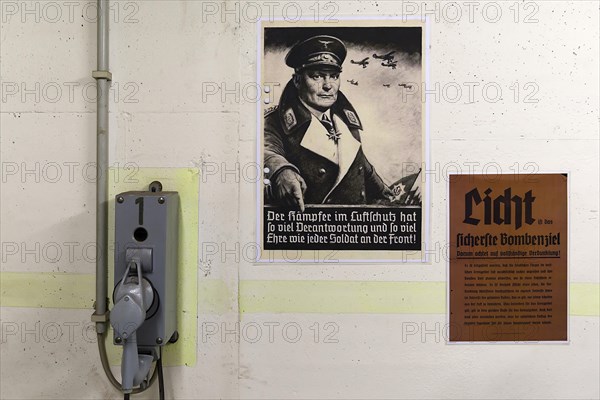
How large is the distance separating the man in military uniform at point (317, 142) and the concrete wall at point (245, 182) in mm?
71

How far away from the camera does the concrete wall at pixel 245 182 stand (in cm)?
118

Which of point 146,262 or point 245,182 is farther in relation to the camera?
point 245,182

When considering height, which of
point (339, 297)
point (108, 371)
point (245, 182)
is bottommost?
point (108, 371)

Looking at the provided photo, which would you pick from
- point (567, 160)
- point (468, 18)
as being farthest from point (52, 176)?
point (567, 160)

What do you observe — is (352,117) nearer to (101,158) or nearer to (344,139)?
(344,139)

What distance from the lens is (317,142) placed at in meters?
1.19

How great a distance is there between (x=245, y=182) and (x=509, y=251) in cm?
72

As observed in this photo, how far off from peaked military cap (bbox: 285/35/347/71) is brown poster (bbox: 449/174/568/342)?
445 millimetres

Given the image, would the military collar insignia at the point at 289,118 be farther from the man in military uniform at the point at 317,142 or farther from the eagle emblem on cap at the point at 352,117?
the eagle emblem on cap at the point at 352,117

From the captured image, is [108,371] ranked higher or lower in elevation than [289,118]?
lower

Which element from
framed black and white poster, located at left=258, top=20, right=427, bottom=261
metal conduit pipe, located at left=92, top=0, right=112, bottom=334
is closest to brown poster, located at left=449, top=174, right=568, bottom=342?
framed black and white poster, located at left=258, top=20, right=427, bottom=261

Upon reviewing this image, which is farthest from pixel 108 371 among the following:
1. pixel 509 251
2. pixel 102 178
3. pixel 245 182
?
pixel 509 251

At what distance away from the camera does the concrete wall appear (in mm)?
1180

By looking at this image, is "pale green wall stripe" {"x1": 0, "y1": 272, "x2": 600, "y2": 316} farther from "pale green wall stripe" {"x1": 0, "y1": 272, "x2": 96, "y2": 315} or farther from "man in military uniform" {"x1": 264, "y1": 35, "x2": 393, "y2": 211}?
"man in military uniform" {"x1": 264, "y1": 35, "x2": 393, "y2": 211}
